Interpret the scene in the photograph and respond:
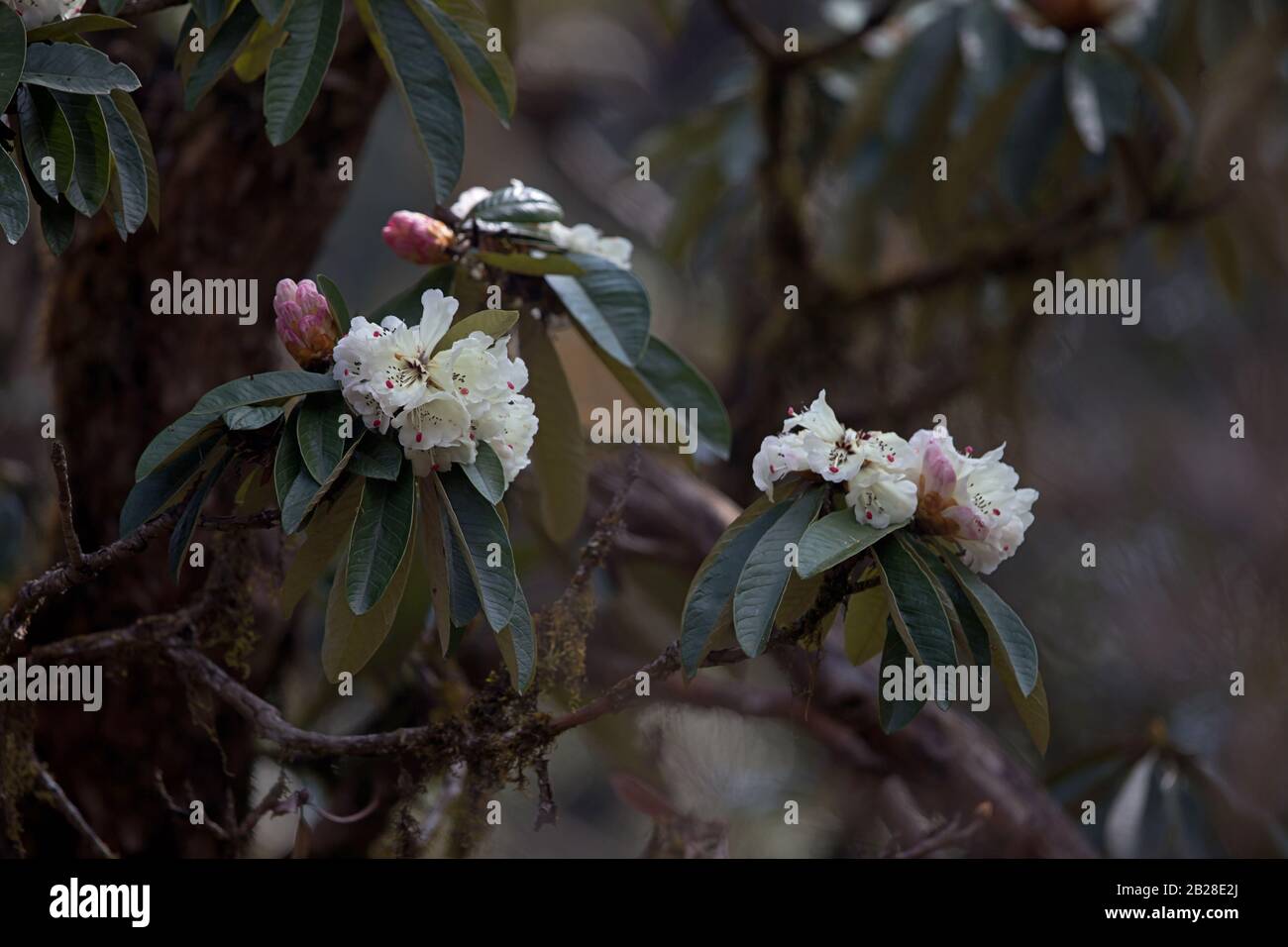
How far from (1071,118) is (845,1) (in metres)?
0.93

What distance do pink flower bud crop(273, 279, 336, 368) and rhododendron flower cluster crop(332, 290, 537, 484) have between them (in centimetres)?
4

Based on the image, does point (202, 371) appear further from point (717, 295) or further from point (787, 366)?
point (717, 295)

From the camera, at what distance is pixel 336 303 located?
1120 mm

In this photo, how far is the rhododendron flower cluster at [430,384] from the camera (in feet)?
3.36

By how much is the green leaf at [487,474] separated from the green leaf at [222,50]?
18.3 inches

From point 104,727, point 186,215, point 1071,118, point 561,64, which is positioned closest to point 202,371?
point 186,215

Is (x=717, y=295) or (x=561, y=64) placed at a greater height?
(x=561, y=64)

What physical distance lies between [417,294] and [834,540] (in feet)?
1.81

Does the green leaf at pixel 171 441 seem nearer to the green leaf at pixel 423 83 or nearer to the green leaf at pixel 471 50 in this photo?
the green leaf at pixel 423 83

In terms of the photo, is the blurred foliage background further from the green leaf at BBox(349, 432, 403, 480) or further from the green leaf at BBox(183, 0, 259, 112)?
the green leaf at BBox(183, 0, 259, 112)

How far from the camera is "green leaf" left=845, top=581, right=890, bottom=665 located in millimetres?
1162

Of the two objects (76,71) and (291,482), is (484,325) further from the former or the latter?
(76,71)

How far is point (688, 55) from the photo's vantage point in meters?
7.47
